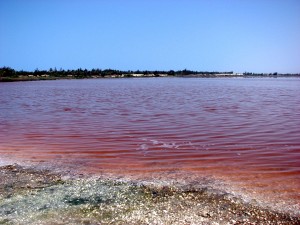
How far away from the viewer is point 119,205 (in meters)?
5.56

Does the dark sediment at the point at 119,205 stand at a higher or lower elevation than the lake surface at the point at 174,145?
higher

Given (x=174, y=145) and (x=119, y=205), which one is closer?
(x=119, y=205)

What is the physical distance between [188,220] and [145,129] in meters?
8.02

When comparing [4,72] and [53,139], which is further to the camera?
[4,72]

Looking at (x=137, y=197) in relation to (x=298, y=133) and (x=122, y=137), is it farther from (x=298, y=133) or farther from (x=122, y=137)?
(x=298, y=133)

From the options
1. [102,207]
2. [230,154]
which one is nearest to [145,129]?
[230,154]

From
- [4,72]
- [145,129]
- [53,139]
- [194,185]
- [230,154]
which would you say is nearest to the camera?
[194,185]

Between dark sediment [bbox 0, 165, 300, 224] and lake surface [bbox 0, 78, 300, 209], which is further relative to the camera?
lake surface [bbox 0, 78, 300, 209]

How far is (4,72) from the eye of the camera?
3280 inches

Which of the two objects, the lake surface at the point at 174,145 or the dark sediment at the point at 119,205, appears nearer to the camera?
the dark sediment at the point at 119,205

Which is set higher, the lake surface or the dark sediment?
the dark sediment

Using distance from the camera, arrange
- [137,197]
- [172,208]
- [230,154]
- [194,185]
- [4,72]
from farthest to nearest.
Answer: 1. [4,72]
2. [230,154]
3. [194,185]
4. [137,197]
5. [172,208]

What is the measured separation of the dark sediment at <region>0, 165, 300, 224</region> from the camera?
16.6 feet

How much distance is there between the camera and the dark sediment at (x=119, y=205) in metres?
5.06
